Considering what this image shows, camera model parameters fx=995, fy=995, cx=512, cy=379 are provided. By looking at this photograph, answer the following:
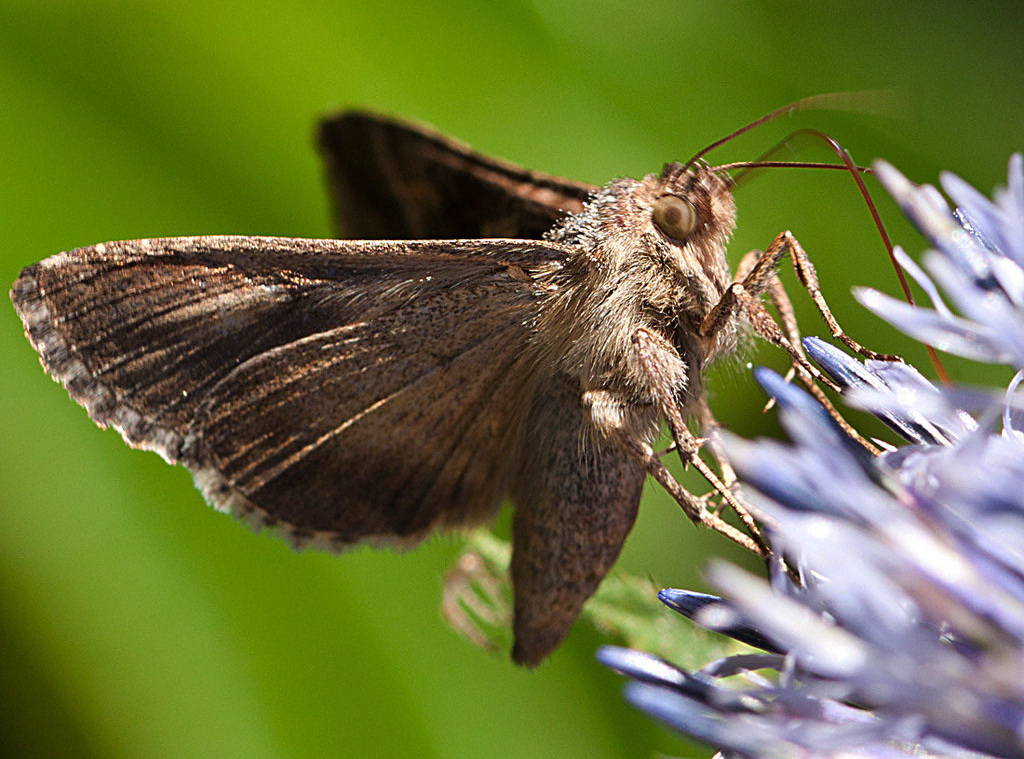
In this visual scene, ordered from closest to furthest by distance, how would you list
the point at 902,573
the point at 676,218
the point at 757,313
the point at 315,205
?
the point at 902,573 < the point at 757,313 < the point at 676,218 < the point at 315,205

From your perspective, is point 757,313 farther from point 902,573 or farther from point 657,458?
point 902,573

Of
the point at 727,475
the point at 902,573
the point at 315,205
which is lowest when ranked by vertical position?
the point at 902,573

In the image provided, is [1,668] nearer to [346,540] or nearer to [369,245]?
[346,540]

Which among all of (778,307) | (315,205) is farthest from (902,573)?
(315,205)

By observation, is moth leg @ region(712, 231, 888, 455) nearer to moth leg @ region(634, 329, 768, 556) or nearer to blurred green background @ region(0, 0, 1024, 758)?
moth leg @ region(634, 329, 768, 556)

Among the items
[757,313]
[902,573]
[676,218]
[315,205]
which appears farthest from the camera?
[315,205]

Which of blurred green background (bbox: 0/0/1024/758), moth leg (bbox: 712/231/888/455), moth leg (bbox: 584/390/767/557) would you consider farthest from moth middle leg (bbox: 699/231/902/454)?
blurred green background (bbox: 0/0/1024/758)

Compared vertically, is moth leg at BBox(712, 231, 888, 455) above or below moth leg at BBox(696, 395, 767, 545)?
above

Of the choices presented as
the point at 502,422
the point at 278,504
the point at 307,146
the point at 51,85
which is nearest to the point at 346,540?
the point at 278,504
